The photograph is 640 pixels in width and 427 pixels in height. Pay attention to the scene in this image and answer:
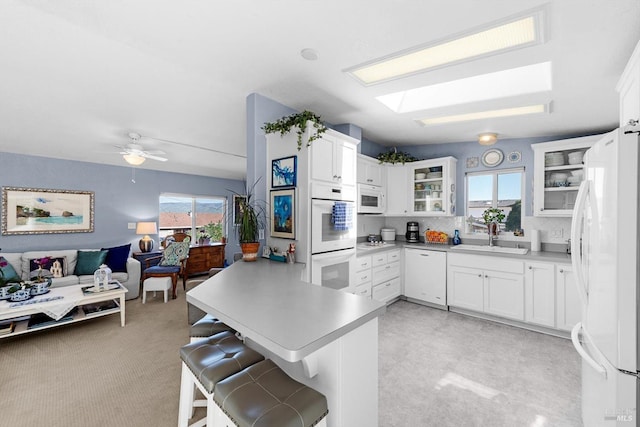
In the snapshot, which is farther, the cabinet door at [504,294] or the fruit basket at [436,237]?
the fruit basket at [436,237]

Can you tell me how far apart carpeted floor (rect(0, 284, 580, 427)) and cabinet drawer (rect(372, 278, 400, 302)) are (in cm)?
38

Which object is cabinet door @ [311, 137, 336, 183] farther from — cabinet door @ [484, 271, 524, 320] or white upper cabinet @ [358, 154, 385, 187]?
cabinet door @ [484, 271, 524, 320]

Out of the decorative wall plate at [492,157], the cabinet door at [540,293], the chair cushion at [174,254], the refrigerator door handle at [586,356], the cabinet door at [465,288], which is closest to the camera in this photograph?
the refrigerator door handle at [586,356]

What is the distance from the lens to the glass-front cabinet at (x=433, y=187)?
161 inches

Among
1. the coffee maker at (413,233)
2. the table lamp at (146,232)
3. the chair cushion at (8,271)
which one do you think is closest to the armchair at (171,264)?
the table lamp at (146,232)

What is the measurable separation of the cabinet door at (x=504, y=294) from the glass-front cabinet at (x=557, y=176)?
96 cm

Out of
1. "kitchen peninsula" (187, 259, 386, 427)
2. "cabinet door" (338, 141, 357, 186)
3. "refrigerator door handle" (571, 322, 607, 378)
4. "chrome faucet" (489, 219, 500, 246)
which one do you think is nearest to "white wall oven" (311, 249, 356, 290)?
"cabinet door" (338, 141, 357, 186)

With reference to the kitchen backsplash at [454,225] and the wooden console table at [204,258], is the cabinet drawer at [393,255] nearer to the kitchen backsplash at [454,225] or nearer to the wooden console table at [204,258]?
the kitchen backsplash at [454,225]

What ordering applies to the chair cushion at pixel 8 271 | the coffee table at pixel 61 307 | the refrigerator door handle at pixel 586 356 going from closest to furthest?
the refrigerator door handle at pixel 586 356 → the coffee table at pixel 61 307 → the chair cushion at pixel 8 271

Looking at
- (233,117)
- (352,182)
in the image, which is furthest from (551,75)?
(233,117)

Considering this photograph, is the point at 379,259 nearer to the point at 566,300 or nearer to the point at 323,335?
the point at 566,300

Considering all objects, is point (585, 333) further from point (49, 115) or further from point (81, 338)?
point (49, 115)

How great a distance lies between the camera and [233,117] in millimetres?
3170

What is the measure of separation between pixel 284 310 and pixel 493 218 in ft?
12.7
